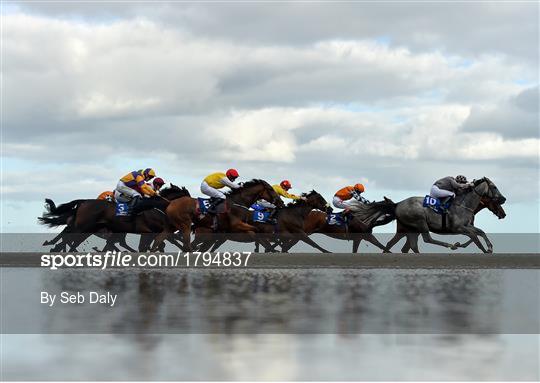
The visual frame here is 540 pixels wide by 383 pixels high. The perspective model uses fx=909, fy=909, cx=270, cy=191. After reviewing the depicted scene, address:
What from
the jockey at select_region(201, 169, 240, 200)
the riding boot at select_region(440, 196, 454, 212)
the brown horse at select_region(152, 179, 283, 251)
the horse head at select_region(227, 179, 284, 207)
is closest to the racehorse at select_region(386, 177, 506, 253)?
the riding boot at select_region(440, 196, 454, 212)

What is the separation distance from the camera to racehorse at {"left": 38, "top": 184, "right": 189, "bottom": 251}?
23.0 meters

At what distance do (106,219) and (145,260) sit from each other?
304 centimetres

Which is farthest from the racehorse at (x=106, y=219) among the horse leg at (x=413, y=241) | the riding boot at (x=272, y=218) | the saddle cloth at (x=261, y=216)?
the horse leg at (x=413, y=241)

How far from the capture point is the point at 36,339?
8484mm

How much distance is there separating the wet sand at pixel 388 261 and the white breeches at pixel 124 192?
2774mm

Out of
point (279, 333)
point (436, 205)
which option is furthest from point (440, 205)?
point (279, 333)

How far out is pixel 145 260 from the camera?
2098 centimetres

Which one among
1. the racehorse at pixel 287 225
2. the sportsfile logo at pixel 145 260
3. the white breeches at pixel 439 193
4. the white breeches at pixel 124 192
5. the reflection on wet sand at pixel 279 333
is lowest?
the reflection on wet sand at pixel 279 333

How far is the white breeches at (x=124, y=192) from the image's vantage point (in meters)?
23.2

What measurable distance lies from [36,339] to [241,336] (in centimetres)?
191

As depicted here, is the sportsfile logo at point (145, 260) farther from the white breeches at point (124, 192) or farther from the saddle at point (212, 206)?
the white breeches at point (124, 192)

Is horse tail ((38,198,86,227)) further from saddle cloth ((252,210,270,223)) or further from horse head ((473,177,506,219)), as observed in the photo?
horse head ((473,177,506,219))

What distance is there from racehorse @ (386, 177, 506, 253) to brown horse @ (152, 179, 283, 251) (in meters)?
4.04

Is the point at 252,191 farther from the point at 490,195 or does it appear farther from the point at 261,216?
the point at 490,195
